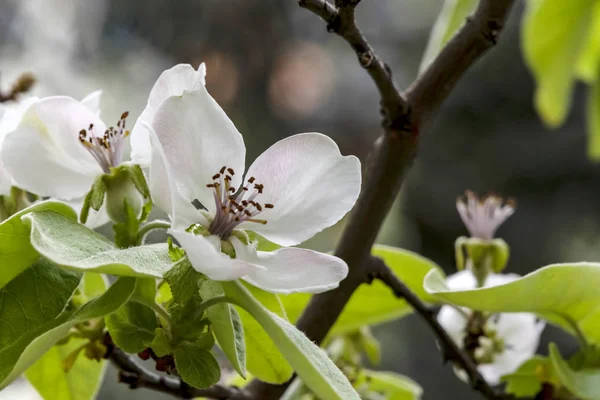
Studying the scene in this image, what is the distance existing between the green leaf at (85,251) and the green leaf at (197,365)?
0.04m

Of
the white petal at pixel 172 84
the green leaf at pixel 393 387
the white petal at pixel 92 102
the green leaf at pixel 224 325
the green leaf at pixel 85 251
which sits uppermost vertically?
the white petal at pixel 172 84

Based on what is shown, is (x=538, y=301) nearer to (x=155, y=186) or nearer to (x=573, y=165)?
(x=155, y=186)

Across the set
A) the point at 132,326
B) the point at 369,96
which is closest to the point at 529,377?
the point at 132,326

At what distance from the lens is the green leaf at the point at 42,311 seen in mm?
241

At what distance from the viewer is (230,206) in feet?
0.89

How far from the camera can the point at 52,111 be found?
30 cm

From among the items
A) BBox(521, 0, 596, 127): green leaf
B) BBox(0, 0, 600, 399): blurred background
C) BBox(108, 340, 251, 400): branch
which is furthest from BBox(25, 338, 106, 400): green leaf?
BBox(0, 0, 600, 399): blurred background

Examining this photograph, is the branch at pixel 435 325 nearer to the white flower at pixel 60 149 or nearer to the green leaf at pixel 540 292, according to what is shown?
the green leaf at pixel 540 292

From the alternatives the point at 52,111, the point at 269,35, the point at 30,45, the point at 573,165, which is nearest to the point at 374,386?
the point at 52,111

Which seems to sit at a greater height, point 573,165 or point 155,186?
point 155,186

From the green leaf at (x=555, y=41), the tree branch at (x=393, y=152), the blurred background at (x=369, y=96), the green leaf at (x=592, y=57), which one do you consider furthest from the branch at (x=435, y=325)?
the blurred background at (x=369, y=96)

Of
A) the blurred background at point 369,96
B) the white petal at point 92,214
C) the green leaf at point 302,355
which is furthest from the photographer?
the blurred background at point 369,96

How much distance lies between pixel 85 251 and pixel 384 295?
290mm

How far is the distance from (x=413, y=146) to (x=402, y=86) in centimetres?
261
